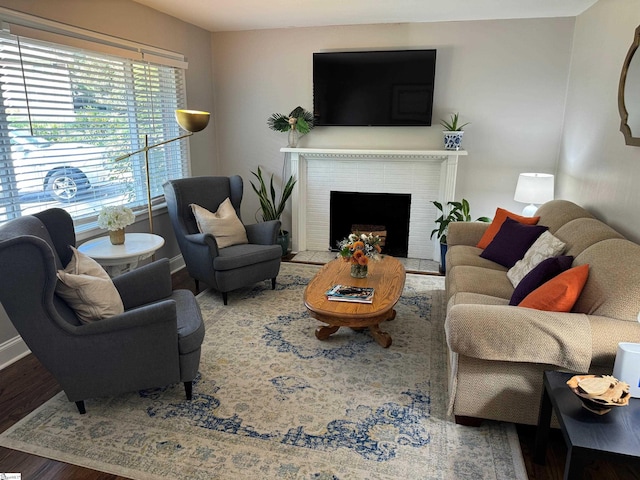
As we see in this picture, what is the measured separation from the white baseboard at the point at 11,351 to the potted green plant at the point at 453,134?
158 inches

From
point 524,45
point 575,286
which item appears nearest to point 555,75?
point 524,45

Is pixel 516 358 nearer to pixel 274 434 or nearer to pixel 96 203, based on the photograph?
pixel 274 434

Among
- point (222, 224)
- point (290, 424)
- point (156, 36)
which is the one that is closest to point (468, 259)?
point (290, 424)

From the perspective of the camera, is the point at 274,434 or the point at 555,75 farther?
the point at 555,75

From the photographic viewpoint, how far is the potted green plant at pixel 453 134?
445cm

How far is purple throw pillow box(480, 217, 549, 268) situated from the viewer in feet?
10.7

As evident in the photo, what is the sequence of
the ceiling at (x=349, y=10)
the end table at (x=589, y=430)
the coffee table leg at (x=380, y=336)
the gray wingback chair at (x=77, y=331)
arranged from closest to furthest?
the end table at (x=589, y=430) → the gray wingback chair at (x=77, y=331) → the coffee table leg at (x=380, y=336) → the ceiling at (x=349, y=10)

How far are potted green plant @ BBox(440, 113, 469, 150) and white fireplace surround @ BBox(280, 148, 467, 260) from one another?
8cm

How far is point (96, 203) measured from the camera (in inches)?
142

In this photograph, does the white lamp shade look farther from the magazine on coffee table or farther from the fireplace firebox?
A: the magazine on coffee table

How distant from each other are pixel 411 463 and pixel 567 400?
730mm

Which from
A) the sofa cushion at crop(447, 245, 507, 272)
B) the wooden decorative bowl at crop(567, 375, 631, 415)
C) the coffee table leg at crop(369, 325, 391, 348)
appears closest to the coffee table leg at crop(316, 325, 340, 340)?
the coffee table leg at crop(369, 325, 391, 348)

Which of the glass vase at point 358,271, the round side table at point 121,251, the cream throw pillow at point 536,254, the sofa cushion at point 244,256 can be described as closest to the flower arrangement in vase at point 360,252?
the glass vase at point 358,271

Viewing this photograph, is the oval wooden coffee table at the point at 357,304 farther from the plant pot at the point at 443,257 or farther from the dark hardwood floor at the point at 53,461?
the plant pot at the point at 443,257
